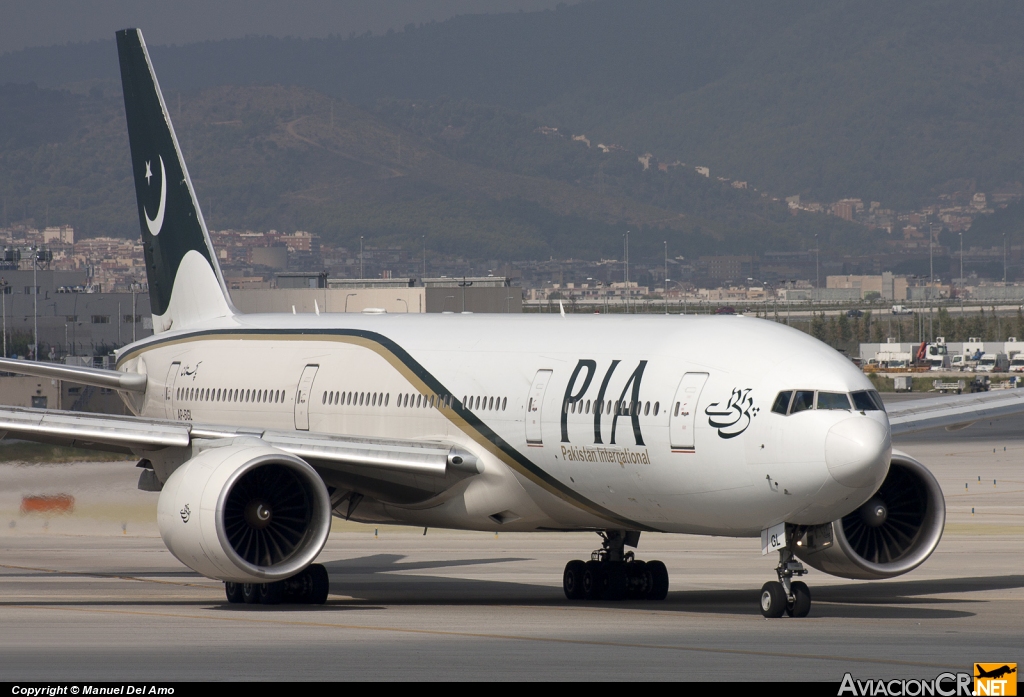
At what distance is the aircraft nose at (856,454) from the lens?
63.1 ft

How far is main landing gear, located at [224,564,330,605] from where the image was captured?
23672mm

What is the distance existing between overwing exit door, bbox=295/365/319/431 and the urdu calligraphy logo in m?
9.03

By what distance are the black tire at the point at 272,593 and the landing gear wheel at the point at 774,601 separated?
7.37m

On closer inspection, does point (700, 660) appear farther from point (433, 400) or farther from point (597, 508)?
point (433, 400)

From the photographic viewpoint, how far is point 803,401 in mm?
19938

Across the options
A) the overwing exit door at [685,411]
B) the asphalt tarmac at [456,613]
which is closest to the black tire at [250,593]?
the asphalt tarmac at [456,613]

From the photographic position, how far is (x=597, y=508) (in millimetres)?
22469

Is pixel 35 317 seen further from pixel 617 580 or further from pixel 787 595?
pixel 787 595

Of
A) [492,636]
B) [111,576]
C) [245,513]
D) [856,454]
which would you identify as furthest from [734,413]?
[111,576]

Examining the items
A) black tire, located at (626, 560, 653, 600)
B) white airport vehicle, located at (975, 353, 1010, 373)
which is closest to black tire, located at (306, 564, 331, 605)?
black tire, located at (626, 560, 653, 600)

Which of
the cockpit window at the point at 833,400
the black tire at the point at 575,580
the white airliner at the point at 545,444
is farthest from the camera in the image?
the black tire at the point at 575,580

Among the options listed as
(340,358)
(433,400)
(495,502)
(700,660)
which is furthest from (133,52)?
(700,660)

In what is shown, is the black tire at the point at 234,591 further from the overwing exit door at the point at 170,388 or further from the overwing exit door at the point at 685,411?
the overwing exit door at the point at 685,411

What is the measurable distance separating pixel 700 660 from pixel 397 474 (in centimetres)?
832
